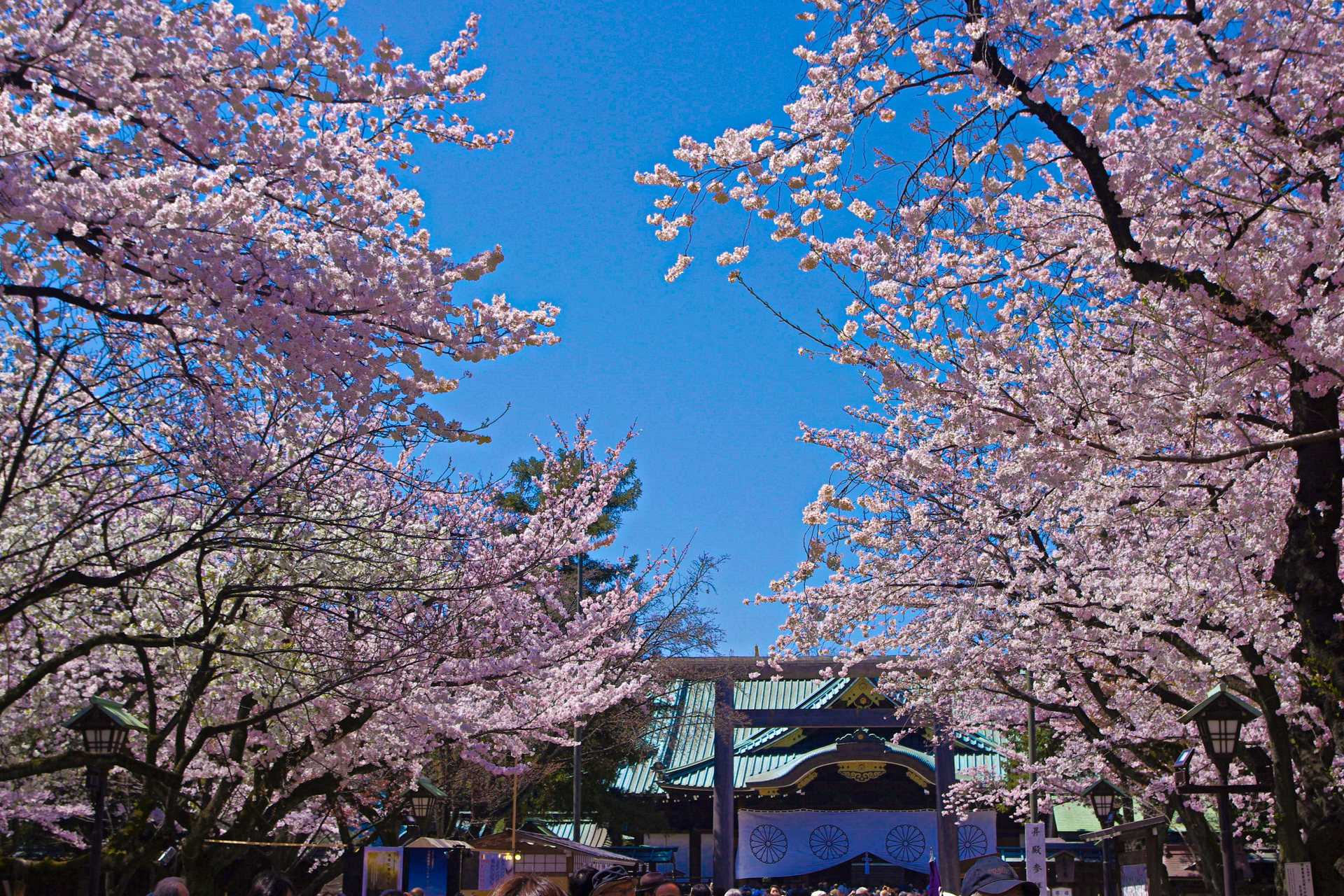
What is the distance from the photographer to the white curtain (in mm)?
26703

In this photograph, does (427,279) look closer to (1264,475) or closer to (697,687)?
(1264,475)

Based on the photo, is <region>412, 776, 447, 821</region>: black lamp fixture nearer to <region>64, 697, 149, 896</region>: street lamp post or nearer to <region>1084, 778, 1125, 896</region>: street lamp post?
<region>64, 697, 149, 896</region>: street lamp post

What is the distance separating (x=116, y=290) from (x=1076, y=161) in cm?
643

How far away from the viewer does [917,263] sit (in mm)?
7074

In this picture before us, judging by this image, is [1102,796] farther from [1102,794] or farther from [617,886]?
[617,886]

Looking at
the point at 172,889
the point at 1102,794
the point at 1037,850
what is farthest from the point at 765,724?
the point at 172,889

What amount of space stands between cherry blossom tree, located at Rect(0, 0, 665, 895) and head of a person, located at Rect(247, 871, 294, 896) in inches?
80.0

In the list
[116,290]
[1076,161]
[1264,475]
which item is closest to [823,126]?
[1076,161]

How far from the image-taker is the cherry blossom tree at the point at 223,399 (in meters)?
4.89

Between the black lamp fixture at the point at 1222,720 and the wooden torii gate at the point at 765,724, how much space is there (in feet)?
50.0

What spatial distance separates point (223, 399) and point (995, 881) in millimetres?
5075

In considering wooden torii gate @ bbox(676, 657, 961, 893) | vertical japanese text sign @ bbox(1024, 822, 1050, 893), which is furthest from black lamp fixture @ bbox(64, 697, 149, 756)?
wooden torii gate @ bbox(676, 657, 961, 893)

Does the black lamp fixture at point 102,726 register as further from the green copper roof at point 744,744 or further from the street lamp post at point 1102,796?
the green copper roof at point 744,744

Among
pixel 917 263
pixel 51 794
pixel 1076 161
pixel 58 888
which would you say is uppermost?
pixel 1076 161
